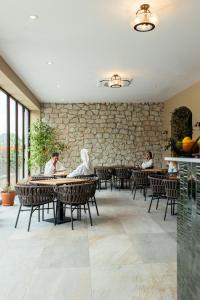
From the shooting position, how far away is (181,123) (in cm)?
887

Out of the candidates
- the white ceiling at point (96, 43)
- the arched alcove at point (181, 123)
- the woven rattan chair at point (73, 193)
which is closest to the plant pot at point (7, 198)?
the woven rattan chair at point (73, 193)

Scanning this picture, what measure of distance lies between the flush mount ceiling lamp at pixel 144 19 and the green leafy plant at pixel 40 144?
22.2 ft

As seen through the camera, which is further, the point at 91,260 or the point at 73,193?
the point at 73,193

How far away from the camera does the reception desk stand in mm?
1842

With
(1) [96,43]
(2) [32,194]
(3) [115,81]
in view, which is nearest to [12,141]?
(3) [115,81]

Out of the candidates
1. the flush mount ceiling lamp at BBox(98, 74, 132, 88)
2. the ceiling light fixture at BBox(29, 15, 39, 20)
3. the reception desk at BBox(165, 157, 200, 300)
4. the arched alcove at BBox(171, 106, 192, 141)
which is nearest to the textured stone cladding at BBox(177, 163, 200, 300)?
the reception desk at BBox(165, 157, 200, 300)

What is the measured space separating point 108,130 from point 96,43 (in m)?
6.20

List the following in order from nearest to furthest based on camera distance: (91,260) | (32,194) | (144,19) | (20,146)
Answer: (91,260)
(144,19)
(32,194)
(20,146)

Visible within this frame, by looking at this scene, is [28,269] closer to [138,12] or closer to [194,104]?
[138,12]

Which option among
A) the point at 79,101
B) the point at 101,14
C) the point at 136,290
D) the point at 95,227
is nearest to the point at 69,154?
the point at 79,101

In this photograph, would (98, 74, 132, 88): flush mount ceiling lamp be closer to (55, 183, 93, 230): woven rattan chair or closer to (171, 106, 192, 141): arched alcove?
(171, 106, 192, 141): arched alcove

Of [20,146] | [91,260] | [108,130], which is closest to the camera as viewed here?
[91,260]

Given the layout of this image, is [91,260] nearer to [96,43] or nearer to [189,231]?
[189,231]

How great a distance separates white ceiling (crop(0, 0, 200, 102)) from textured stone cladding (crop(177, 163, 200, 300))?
2522 millimetres
